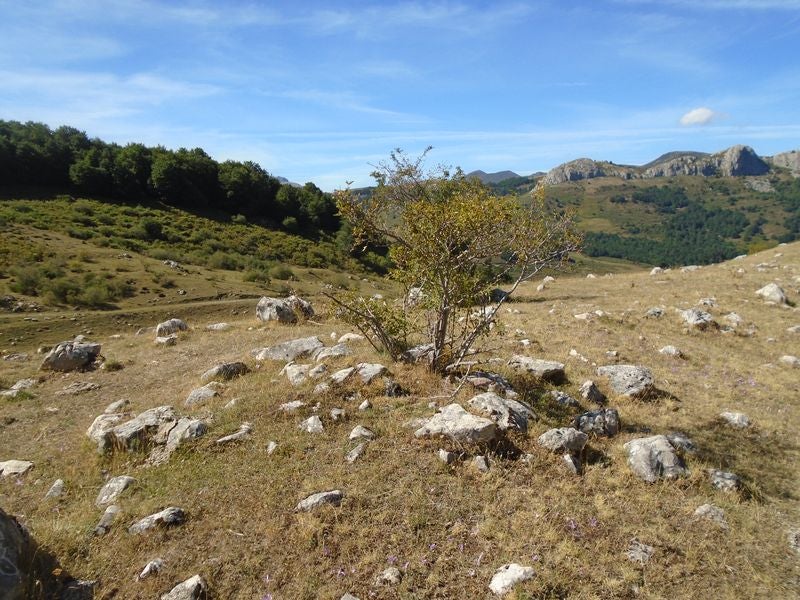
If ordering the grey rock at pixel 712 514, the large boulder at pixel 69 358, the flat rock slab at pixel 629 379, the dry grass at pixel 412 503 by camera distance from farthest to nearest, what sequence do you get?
the large boulder at pixel 69 358, the flat rock slab at pixel 629 379, the grey rock at pixel 712 514, the dry grass at pixel 412 503

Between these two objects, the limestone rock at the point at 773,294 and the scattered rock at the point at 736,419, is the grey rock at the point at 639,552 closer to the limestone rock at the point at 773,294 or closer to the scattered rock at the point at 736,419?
the scattered rock at the point at 736,419

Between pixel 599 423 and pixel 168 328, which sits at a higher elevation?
pixel 168 328

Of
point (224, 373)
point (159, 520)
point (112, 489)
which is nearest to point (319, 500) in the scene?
point (159, 520)

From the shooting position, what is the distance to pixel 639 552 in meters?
6.38

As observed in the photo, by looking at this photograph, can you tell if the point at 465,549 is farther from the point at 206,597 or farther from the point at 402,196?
the point at 402,196

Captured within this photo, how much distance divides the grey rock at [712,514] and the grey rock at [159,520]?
319 inches

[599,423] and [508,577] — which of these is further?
[599,423]

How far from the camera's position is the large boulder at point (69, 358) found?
16391 millimetres

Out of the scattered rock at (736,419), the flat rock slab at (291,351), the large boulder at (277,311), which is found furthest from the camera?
the large boulder at (277,311)

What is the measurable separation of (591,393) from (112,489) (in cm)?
1057

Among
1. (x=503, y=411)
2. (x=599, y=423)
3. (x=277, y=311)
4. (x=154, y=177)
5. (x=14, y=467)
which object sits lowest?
(x=14, y=467)

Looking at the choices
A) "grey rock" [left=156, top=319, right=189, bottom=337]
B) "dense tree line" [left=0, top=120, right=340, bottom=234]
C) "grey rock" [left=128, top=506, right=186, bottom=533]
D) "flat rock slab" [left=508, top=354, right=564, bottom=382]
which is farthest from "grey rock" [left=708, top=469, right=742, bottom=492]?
"dense tree line" [left=0, top=120, right=340, bottom=234]

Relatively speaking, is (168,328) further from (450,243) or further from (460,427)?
(460,427)

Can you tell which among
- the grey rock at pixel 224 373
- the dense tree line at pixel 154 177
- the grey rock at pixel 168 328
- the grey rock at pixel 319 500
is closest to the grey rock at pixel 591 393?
the grey rock at pixel 319 500
